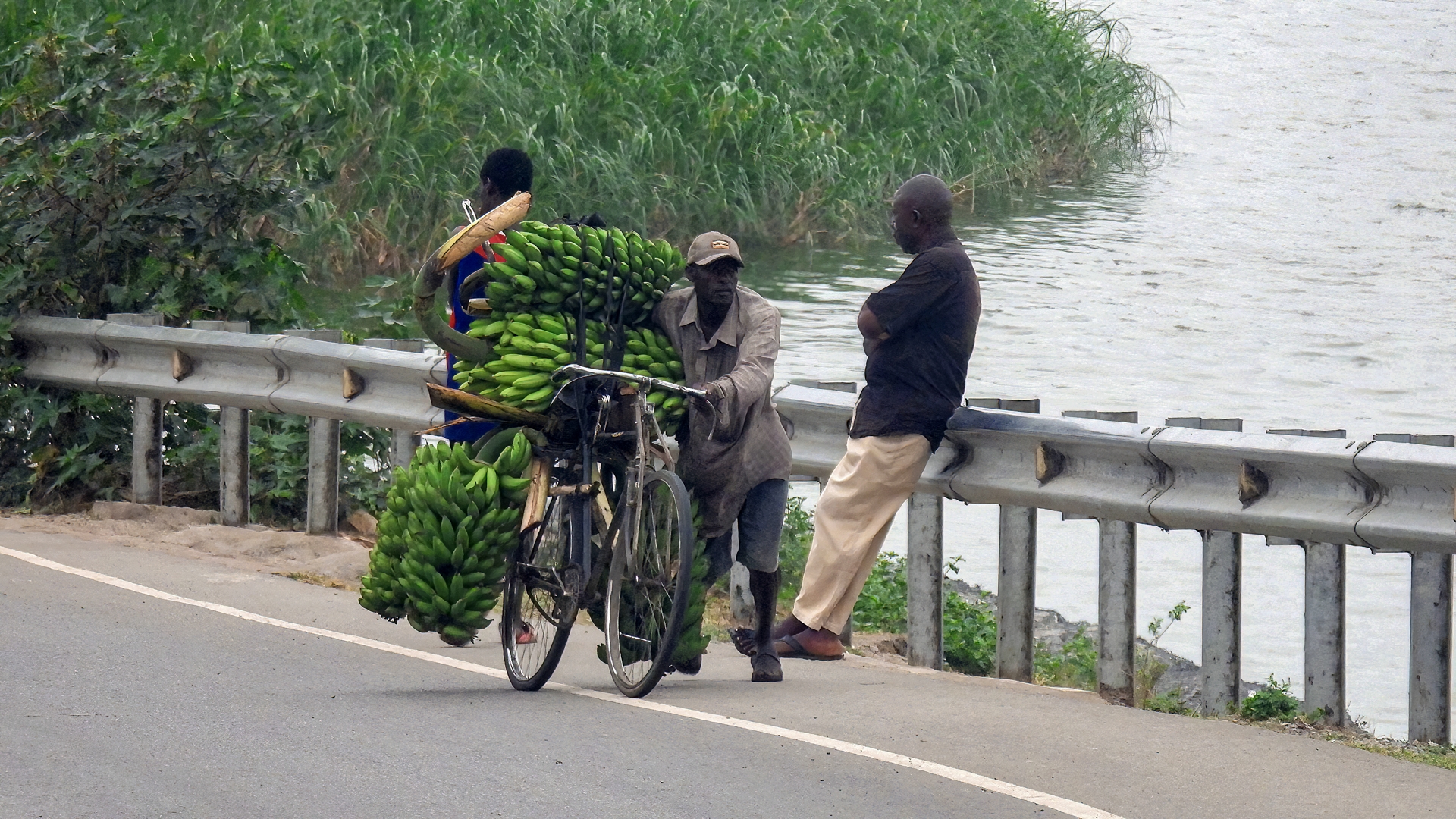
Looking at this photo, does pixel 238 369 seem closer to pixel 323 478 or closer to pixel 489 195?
pixel 323 478

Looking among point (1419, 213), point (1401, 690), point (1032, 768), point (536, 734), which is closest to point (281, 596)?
point (536, 734)

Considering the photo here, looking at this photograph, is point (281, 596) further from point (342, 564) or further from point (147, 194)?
point (147, 194)

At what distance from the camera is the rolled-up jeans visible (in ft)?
25.7

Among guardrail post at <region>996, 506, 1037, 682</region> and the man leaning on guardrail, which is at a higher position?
the man leaning on guardrail

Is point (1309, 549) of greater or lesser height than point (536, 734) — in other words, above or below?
above

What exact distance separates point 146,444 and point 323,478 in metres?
1.24

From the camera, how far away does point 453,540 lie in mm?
7426

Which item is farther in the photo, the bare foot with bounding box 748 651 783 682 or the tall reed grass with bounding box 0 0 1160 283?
the tall reed grass with bounding box 0 0 1160 283

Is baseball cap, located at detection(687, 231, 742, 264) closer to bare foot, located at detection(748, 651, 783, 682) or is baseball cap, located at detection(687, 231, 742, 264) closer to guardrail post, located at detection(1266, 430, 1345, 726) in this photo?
bare foot, located at detection(748, 651, 783, 682)

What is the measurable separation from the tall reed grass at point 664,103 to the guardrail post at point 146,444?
5.98 meters

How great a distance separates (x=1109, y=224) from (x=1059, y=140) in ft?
4.66

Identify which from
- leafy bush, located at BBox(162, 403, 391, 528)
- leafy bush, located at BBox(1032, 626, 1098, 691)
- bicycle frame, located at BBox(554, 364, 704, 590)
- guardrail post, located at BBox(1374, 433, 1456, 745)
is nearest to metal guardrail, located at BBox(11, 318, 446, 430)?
leafy bush, located at BBox(162, 403, 391, 528)

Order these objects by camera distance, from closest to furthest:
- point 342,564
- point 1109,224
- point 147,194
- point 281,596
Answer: point 281,596 → point 342,564 → point 147,194 → point 1109,224

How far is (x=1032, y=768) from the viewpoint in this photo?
6309 mm
